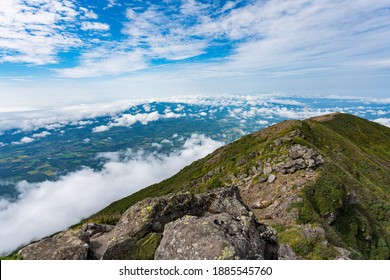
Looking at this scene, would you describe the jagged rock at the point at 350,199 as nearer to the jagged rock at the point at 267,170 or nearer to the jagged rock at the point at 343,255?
the jagged rock at the point at 267,170

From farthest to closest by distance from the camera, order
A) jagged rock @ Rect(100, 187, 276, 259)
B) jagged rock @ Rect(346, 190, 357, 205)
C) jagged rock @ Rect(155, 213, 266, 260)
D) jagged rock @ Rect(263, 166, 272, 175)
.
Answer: jagged rock @ Rect(263, 166, 272, 175) < jagged rock @ Rect(346, 190, 357, 205) < jagged rock @ Rect(100, 187, 276, 259) < jagged rock @ Rect(155, 213, 266, 260)

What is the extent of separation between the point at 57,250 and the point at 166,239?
19.1ft

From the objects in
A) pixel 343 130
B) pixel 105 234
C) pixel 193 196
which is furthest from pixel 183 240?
pixel 343 130

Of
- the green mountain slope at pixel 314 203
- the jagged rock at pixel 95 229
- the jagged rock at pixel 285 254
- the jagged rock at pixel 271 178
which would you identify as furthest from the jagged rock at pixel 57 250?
the jagged rock at pixel 271 178

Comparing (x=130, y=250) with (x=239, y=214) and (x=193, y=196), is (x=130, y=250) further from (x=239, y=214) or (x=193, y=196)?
(x=239, y=214)

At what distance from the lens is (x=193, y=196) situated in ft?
60.5

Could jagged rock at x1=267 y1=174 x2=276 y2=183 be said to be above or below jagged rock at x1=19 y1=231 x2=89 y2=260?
below

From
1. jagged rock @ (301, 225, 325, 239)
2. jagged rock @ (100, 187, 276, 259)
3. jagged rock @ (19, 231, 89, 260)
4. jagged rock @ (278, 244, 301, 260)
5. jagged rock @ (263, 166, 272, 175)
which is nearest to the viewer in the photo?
jagged rock @ (19, 231, 89, 260)

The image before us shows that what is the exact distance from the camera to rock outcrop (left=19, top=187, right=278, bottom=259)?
11820mm

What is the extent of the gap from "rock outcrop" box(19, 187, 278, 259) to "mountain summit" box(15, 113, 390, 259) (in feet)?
0.17

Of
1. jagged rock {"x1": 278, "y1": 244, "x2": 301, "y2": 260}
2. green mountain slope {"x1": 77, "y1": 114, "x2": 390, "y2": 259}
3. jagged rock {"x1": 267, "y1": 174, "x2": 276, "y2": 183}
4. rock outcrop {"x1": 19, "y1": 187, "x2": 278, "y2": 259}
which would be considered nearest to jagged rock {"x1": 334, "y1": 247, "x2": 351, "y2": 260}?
green mountain slope {"x1": 77, "y1": 114, "x2": 390, "y2": 259}

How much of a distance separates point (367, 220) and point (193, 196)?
28273 millimetres

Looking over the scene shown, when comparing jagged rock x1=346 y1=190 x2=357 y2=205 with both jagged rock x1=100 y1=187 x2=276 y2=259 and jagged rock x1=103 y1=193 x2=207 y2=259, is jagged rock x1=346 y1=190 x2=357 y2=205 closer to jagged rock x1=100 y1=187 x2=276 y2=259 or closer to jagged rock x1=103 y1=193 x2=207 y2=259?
jagged rock x1=100 y1=187 x2=276 y2=259

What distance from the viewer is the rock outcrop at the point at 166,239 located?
11.8m
